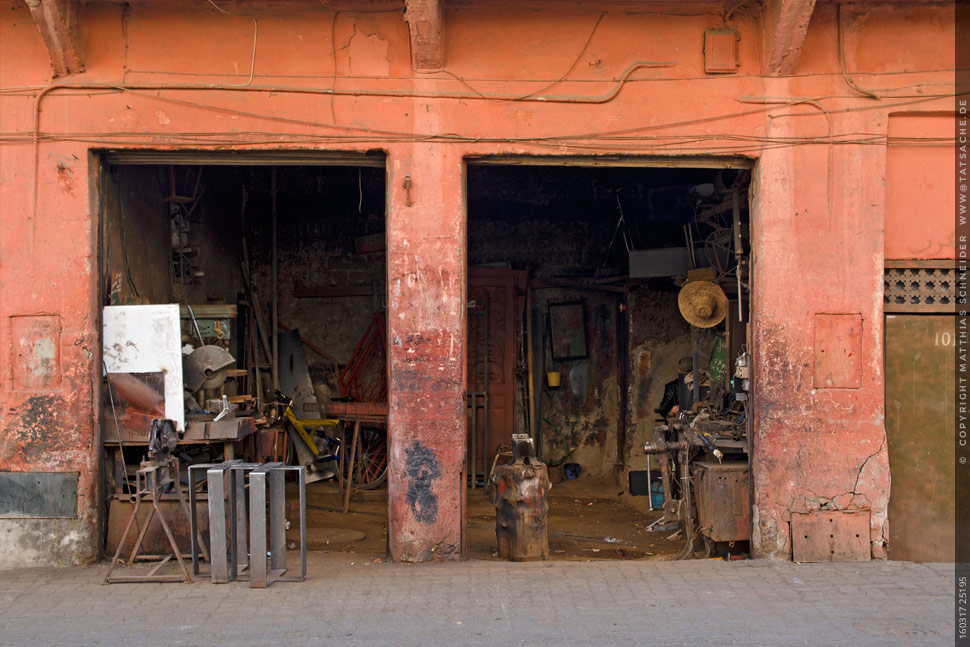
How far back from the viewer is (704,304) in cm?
865

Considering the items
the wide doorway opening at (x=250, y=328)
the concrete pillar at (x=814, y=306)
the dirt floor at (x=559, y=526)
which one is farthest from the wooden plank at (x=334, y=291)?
the concrete pillar at (x=814, y=306)

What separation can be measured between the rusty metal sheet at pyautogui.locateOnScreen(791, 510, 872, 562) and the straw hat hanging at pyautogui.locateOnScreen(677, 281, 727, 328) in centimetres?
254

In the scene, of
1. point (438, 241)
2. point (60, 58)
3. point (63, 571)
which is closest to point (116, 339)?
point (63, 571)

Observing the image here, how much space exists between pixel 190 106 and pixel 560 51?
10.2ft

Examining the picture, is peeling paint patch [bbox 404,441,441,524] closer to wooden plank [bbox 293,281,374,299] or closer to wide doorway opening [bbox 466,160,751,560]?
wide doorway opening [bbox 466,160,751,560]

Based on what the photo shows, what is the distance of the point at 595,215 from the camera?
11430 millimetres

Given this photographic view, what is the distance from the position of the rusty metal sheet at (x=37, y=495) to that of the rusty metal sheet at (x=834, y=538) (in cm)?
604

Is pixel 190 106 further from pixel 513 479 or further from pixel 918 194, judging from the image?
pixel 918 194

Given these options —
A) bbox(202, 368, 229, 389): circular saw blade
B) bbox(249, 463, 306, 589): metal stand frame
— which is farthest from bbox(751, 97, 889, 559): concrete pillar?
bbox(202, 368, 229, 389): circular saw blade

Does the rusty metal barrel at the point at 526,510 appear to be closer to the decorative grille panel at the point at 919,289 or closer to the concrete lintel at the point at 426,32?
the decorative grille panel at the point at 919,289

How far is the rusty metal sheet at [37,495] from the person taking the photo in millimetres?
6465

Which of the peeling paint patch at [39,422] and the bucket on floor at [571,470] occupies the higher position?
the peeling paint patch at [39,422]

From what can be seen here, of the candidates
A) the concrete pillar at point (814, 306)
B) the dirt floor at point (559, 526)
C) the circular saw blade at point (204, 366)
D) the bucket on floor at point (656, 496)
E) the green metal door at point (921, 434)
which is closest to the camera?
the concrete pillar at point (814, 306)

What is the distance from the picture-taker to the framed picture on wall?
1152 centimetres
